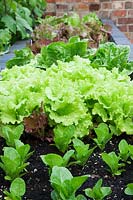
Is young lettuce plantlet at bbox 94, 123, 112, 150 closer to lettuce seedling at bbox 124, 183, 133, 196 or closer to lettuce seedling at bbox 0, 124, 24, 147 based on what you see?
lettuce seedling at bbox 0, 124, 24, 147

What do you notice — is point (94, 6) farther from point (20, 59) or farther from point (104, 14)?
point (20, 59)

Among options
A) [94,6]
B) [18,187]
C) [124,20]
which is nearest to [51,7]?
[94,6]

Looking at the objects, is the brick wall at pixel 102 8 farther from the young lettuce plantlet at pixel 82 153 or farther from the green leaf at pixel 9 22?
the young lettuce plantlet at pixel 82 153

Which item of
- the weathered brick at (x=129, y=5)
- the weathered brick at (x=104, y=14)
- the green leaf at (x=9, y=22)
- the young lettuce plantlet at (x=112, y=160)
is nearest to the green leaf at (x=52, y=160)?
the young lettuce plantlet at (x=112, y=160)

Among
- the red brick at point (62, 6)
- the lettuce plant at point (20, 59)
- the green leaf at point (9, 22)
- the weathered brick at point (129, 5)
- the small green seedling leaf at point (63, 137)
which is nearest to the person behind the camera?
the small green seedling leaf at point (63, 137)

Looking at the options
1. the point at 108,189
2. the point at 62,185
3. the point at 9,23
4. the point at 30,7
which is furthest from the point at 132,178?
the point at 30,7
